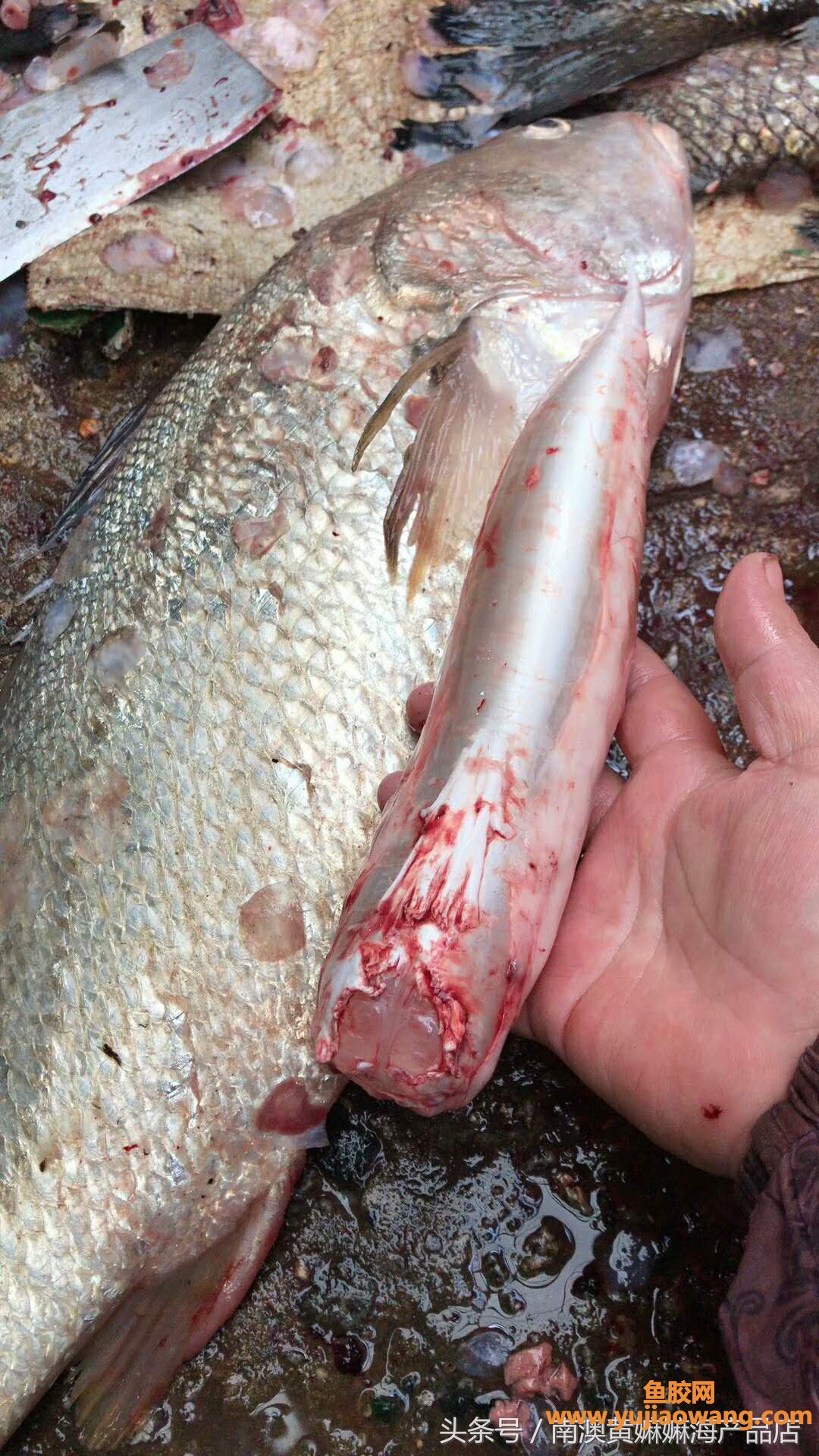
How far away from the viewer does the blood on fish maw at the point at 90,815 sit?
2037mm

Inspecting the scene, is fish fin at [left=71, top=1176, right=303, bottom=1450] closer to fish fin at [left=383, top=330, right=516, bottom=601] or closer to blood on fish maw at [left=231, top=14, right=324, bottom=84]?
fish fin at [left=383, top=330, right=516, bottom=601]

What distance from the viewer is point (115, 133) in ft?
9.11

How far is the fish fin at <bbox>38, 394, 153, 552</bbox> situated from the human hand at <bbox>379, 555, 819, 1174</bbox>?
3.45 feet

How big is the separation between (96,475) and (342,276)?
0.77 m

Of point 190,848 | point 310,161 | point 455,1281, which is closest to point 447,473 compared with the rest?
point 190,848

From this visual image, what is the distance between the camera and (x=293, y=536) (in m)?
2.08

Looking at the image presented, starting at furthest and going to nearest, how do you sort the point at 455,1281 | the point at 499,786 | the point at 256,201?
the point at 256,201, the point at 455,1281, the point at 499,786

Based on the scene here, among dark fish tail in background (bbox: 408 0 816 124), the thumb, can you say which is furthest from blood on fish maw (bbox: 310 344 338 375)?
dark fish tail in background (bbox: 408 0 816 124)

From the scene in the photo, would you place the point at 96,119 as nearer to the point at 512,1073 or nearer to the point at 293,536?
the point at 293,536

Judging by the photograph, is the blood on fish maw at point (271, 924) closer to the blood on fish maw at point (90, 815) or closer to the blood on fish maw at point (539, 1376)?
the blood on fish maw at point (90, 815)

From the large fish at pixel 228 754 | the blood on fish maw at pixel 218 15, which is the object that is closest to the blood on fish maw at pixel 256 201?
the blood on fish maw at pixel 218 15

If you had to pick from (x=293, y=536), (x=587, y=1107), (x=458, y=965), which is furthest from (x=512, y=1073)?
(x=293, y=536)

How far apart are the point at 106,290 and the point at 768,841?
2.19 meters

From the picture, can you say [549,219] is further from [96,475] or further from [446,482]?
[96,475]
